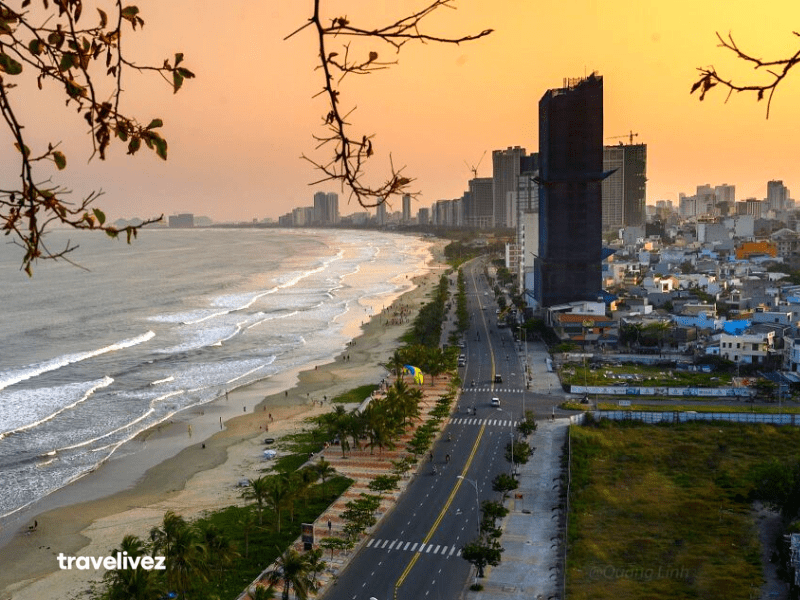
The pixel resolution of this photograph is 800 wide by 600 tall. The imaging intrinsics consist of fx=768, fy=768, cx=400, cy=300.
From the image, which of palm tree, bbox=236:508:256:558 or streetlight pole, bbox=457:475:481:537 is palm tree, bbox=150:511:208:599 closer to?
palm tree, bbox=236:508:256:558

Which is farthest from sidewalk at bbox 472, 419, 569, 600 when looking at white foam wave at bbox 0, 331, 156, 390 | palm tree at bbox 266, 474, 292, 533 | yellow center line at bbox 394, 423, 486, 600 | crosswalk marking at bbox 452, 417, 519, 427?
white foam wave at bbox 0, 331, 156, 390

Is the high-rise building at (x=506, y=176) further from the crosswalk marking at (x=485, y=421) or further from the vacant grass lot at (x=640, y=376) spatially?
the crosswalk marking at (x=485, y=421)

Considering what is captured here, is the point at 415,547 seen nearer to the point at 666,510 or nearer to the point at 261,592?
the point at 261,592

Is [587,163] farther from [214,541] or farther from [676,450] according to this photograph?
[214,541]

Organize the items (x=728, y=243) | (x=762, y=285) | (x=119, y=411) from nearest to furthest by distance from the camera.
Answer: (x=119, y=411) < (x=762, y=285) < (x=728, y=243)

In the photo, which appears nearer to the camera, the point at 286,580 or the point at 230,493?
the point at 286,580

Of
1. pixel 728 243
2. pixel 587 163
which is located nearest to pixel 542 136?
pixel 587 163
